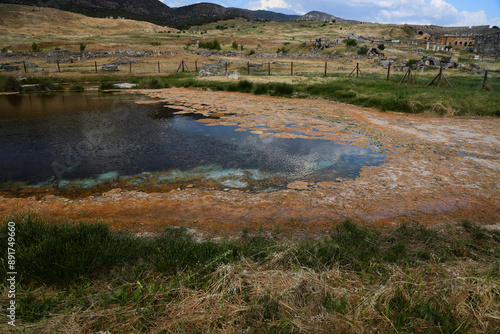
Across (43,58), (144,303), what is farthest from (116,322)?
(43,58)

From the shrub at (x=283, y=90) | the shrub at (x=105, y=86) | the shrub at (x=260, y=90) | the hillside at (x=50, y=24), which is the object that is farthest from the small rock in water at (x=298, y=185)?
the hillside at (x=50, y=24)

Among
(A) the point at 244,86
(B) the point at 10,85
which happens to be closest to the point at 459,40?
(A) the point at 244,86

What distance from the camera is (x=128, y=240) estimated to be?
360cm

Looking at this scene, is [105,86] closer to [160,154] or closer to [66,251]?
[160,154]

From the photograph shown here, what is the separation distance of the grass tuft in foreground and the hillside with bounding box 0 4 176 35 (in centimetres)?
8326

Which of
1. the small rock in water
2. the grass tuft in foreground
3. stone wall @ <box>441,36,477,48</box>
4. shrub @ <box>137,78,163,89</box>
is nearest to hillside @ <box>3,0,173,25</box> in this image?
stone wall @ <box>441,36,477,48</box>

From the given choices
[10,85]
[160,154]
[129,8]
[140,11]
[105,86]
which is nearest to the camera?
[160,154]

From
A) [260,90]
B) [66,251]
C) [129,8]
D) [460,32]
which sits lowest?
[66,251]

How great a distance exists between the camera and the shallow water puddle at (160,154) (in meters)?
6.46

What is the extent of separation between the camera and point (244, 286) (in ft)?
9.09

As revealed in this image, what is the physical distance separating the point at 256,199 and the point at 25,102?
16452 millimetres

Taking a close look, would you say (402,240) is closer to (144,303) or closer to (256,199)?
(256,199)

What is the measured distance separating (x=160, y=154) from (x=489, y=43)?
74165 mm

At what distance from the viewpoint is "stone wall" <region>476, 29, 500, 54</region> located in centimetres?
5559
